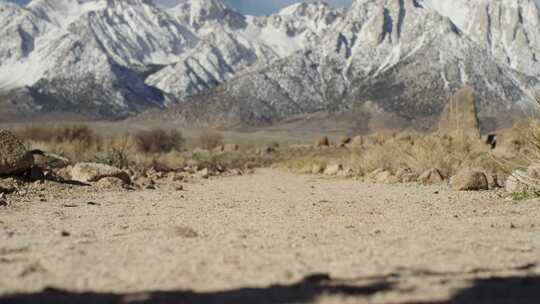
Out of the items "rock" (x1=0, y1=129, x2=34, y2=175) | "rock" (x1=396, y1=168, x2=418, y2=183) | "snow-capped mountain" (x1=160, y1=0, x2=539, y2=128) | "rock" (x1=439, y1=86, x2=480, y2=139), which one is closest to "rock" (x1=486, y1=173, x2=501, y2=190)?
"rock" (x1=396, y1=168, x2=418, y2=183)

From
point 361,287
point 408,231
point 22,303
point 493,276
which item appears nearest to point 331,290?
point 361,287

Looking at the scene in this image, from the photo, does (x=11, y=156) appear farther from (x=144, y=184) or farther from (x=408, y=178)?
(x=408, y=178)

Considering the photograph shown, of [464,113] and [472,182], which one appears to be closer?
[472,182]

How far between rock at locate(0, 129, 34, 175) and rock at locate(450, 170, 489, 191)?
8.54 metres

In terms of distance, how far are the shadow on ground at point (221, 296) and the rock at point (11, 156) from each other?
30.4 ft

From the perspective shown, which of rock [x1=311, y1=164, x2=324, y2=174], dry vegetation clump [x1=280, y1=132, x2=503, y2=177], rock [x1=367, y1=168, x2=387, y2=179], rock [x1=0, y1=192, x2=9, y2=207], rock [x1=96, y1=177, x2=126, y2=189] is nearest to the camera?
rock [x1=0, y1=192, x2=9, y2=207]

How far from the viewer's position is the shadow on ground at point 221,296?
3865mm

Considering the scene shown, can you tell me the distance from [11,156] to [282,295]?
33.1ft

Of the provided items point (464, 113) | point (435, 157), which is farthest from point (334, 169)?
point (464, 113)

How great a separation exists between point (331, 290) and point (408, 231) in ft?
10.5

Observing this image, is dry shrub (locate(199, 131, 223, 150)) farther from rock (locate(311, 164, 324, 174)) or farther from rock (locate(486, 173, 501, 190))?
rock (locate(486, 173, 501, 190))

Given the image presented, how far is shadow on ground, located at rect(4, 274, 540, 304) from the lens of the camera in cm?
387

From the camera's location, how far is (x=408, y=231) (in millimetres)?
7055

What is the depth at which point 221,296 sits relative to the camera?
13.1ft
